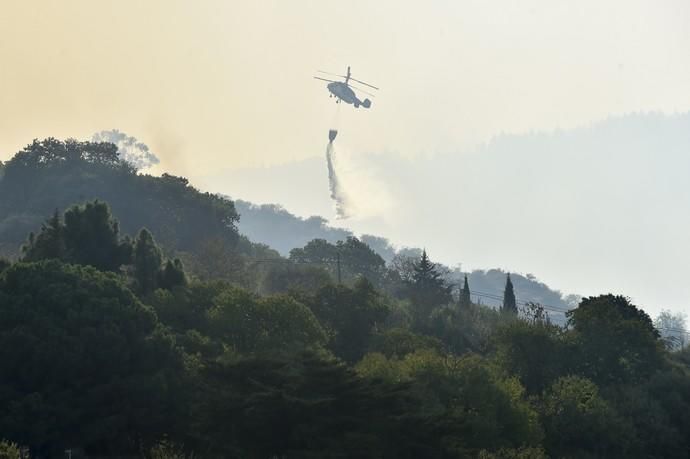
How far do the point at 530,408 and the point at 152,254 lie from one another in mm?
36624

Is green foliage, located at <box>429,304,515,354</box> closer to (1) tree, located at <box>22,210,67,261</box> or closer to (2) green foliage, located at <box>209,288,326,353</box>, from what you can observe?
(2) green foliage, located at <box>209,288,326,353</box>

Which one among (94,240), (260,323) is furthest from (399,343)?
(94,240)

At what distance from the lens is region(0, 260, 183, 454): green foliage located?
73875mm

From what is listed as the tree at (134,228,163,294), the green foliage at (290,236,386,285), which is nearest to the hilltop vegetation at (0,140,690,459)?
the tree at (134,228,163,294)

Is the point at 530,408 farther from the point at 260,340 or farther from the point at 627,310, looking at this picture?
the point at 627,310

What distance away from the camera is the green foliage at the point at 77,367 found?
2908 inches

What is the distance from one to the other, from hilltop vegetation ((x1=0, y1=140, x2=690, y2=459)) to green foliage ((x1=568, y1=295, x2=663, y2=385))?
0.16 meters

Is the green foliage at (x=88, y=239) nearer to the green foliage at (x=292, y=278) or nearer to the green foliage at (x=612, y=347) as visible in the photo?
the green foliage at (x=612, y=347)

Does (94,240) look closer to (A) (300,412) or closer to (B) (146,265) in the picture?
(B) (146,265)

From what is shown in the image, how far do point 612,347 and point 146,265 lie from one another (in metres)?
42.5

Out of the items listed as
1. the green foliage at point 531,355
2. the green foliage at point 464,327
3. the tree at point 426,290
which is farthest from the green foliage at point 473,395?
the tree at point 426,290

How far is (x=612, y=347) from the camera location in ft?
363

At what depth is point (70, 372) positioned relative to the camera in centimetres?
7694

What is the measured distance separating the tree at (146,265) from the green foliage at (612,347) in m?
38.4
